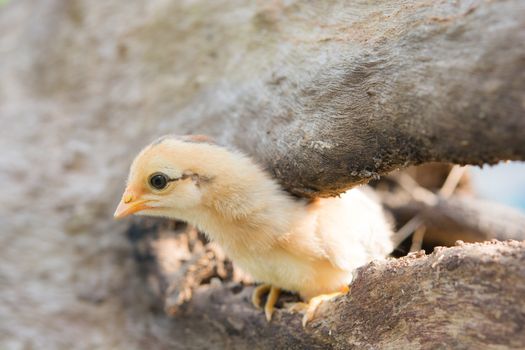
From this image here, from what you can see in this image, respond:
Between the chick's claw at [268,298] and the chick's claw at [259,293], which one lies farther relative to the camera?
the chick's claw at [259,293]

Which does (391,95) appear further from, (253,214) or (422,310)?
(253,214)

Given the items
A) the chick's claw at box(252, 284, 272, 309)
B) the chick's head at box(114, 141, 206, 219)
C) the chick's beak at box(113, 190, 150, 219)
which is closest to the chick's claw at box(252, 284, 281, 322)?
the chick's claw at box(252, 284, 272, 309)

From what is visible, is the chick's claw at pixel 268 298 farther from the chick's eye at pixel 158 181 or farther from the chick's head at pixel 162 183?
the chick's eye at pixel 158 181

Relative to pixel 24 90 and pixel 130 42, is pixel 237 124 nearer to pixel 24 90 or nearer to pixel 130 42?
pixel 130 42

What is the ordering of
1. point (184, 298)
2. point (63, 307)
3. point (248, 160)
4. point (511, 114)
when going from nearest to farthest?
point (511, 114), point (248, 160), point (184, 298), point (63, 307)

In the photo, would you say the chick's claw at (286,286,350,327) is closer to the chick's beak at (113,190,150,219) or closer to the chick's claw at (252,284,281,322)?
the chick's claw at (252,284,281,322)

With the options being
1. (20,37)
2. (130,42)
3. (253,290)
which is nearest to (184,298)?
(253,290)

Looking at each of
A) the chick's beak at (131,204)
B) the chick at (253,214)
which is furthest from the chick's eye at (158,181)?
the chick's beak at (131,204)
